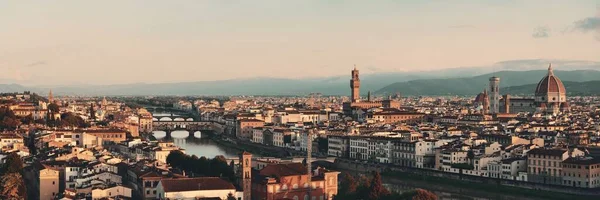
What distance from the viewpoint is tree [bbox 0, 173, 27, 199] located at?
17181mm

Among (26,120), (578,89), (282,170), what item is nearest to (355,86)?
(26,120)

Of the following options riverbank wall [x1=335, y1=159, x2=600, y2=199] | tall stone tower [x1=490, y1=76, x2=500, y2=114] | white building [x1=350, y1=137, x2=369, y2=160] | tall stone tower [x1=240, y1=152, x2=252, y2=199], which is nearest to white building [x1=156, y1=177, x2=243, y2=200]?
tall stone tower [x1=240, y1=152, x2=252, y2=199]

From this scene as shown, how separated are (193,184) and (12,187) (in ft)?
13.5

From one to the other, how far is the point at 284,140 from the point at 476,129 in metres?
→ 10.2

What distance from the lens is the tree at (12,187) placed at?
17.2 m

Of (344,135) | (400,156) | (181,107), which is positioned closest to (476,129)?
(344,135)

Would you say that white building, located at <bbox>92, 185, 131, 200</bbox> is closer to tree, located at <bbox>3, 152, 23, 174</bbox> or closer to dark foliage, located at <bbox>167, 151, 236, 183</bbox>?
dark foliage, located at <bbox>167, 151, 236, 183</bbox>

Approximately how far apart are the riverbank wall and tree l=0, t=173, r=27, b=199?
574 inches

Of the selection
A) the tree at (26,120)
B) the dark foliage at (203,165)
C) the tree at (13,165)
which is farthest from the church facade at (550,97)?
the tree at (13,165)

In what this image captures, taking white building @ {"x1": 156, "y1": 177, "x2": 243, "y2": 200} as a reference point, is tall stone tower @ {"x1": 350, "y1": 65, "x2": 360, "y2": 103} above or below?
above

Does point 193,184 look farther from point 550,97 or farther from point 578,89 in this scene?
point 578,89

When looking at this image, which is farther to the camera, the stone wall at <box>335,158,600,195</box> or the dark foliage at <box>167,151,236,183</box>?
the stone wall at <box>335,158,600,195</box>

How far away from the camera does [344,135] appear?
36.0m

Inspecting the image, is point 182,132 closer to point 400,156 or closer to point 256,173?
point 400,156
